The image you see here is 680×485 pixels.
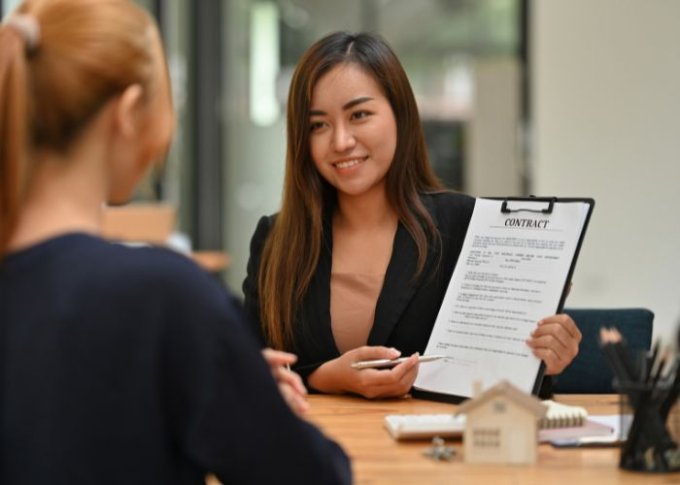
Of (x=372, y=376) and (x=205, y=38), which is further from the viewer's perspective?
(x=205, y=38)

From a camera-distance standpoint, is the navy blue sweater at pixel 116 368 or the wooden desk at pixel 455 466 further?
the wooden desk at pixel 455 466

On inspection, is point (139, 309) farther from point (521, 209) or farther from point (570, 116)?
point (570, 116)

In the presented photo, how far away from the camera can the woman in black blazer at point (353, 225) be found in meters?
2.49

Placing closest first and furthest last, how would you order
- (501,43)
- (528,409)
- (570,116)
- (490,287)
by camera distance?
(528,409) < (490,287) < (570,116) < (501,43)

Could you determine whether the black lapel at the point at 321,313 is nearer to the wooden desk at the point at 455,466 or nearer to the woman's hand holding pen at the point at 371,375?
the woman's hand holding pen at the point at 371,375

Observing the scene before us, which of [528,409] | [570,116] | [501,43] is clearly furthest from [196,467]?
[501,43]

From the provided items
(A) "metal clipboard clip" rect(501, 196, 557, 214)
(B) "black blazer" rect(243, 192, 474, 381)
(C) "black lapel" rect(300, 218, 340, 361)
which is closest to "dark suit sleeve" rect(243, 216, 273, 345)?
(B) "black blazer" rect(243, 192, 474, 381)

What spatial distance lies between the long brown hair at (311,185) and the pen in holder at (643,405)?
0.88 m

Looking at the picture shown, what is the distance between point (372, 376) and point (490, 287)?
30 centimetres

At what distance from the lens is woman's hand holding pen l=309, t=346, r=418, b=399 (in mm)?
2215

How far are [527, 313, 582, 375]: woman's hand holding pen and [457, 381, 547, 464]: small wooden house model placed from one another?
0.34 meters

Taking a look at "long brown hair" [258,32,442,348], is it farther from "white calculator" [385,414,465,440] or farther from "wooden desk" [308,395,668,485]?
"white calculator" [385,414,465,440]

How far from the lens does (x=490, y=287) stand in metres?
2.19

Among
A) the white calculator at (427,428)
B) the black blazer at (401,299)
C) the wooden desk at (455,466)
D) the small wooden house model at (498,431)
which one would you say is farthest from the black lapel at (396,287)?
the small wooden house model at (498,431)
